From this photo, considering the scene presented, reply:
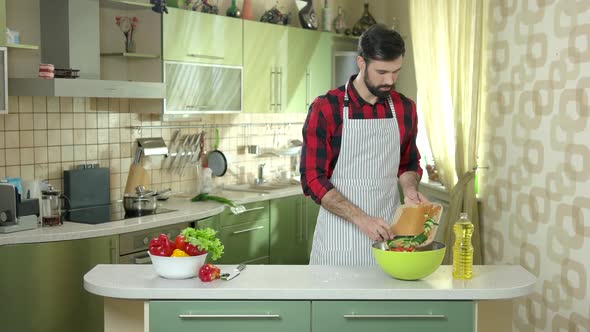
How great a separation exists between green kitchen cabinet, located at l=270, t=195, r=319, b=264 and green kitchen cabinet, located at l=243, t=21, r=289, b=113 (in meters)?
0.70

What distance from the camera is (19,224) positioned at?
3.92m

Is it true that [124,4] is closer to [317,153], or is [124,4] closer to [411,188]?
[317,153]

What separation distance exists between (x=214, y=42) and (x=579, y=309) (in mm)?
2767

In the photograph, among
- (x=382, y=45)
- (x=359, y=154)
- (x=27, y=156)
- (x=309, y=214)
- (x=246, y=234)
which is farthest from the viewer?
(x=309, y=214)

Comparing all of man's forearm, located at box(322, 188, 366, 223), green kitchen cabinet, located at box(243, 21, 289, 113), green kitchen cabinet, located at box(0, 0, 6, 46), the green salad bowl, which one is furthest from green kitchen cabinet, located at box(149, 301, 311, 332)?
green kitchen cabinet, located at box(243, 21, 289, 113)

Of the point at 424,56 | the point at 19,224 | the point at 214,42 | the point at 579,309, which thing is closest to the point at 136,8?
the point at 214,42

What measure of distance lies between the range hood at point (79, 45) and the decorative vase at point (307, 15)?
1958mm

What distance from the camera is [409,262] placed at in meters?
2.65

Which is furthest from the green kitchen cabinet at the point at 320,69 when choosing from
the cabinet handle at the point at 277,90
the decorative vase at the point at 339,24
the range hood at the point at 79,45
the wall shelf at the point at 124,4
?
the range hood at the point at 79,45

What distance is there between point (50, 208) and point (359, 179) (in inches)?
68.3

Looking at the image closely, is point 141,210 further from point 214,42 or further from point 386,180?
point 386,180

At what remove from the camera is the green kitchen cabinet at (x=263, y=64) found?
5504 mm

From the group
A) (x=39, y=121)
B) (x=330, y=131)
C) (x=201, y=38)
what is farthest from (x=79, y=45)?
(x=330, y=131)

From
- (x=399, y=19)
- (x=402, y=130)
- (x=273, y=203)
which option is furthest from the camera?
(x=399, y=19)
